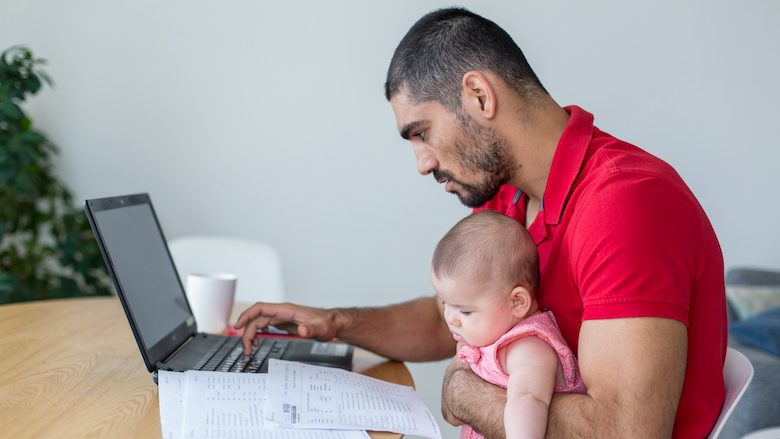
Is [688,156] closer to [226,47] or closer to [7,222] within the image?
[226,47]

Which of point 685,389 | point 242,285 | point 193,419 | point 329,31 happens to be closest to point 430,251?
point 242,285

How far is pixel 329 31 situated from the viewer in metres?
2.54

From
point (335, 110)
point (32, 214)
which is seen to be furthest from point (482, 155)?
point (32, 214)

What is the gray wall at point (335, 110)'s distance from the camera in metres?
2.41

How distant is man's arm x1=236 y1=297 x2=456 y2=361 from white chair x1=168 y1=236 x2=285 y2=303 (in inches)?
27.2

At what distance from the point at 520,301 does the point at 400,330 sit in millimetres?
418

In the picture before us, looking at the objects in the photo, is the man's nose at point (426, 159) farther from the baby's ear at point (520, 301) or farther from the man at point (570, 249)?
the baby's ear at point (520, 301)

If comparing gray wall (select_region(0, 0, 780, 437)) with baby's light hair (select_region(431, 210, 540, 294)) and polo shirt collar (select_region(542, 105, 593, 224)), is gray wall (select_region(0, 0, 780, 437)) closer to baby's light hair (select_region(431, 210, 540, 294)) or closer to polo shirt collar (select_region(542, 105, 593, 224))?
polo shirt collar (select_region(542, 105, 593, 224))

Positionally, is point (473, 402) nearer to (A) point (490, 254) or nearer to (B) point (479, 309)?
(B) point (479, 309)

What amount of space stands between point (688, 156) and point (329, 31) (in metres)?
1.70

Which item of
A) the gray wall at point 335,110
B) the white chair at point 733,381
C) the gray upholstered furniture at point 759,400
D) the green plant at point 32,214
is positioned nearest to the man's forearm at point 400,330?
the white chair at point 733,381

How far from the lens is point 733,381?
0.97m

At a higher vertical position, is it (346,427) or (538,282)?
(538,282)

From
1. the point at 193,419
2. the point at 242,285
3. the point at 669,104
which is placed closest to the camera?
the point at 193,419
